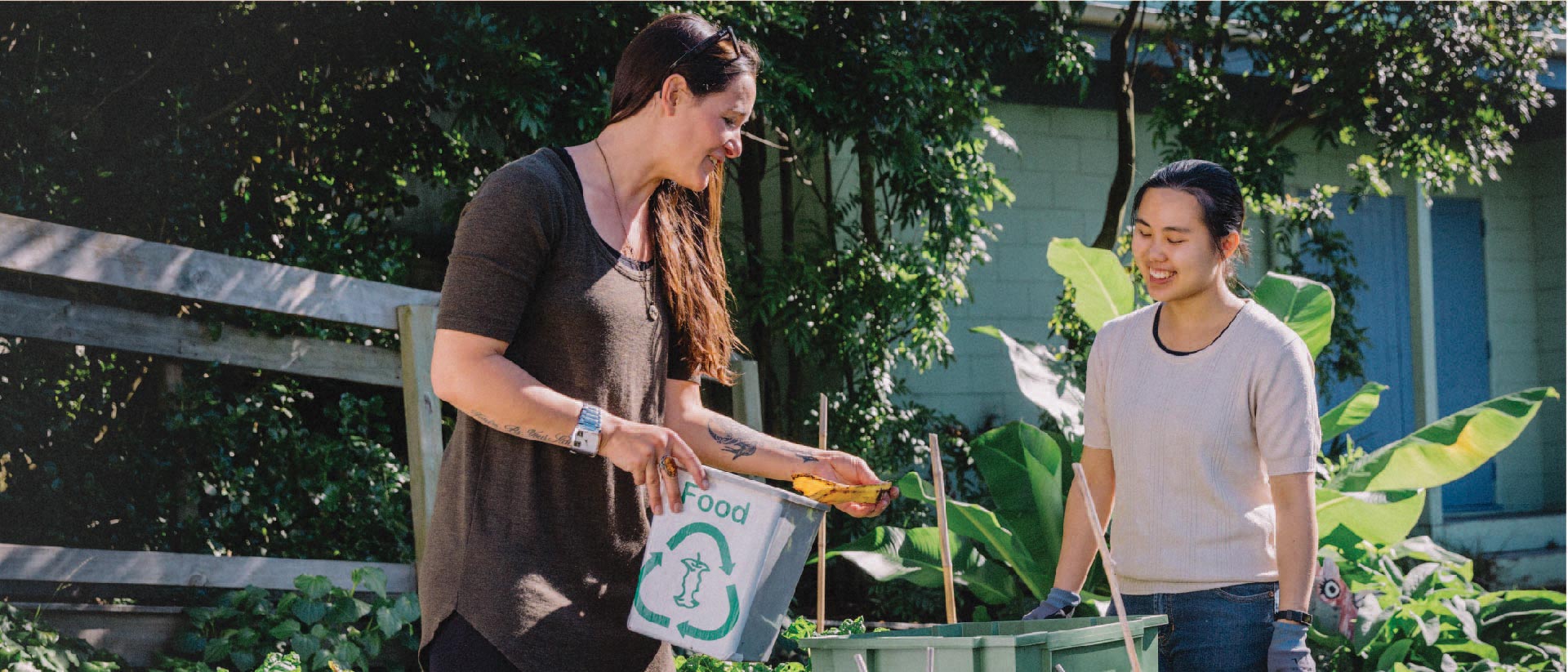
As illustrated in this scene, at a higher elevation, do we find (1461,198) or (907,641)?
(1461,198)

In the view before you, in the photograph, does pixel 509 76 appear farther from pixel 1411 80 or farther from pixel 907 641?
pixel 1411 80

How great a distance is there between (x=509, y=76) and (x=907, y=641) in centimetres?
367

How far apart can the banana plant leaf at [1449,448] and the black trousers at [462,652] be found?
4.29 meters

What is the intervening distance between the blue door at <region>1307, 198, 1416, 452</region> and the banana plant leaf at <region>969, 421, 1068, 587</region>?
472 cm

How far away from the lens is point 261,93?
543cm

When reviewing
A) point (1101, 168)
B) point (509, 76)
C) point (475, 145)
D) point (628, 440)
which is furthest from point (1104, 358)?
point (1101, 168)

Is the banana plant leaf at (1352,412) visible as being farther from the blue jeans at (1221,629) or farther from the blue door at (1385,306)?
the blue door at (1385,306)

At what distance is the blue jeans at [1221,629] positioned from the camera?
2.45 m

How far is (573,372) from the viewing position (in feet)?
6.06

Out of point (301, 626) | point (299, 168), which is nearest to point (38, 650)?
point (301, 626)

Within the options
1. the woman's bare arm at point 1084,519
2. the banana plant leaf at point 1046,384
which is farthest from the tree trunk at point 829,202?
the woman's bare arm at point 1084,519

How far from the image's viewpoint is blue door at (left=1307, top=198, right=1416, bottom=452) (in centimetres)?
921

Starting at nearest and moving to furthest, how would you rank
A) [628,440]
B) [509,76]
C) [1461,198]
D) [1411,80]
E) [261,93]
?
1. [628,440]
2. [509,76]
3. [261,93]
4. [1411,80]
5. [1461,198]

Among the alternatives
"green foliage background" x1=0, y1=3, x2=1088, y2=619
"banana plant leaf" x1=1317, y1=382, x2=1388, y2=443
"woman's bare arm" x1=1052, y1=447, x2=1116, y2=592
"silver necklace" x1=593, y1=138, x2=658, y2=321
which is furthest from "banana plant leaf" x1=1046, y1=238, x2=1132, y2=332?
"silver necklace" x1=593, y1=138, x2=658, y2=321
